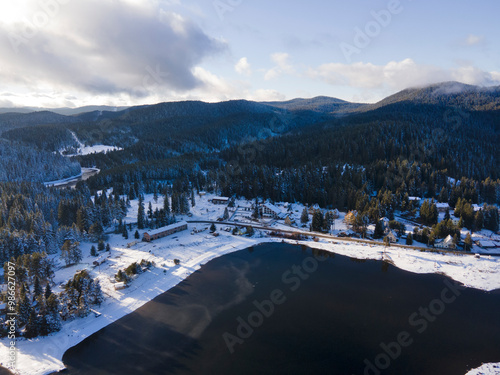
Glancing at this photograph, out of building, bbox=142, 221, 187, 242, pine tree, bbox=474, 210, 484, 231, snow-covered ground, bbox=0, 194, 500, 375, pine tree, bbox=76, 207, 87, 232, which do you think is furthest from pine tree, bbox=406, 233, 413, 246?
pine tree, bbox=76, 207, 87, 232

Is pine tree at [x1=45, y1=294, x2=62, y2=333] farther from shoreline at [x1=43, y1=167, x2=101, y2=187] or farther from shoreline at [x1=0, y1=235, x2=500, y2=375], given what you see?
shoreline at [x1=43, y1=167, x2=101, y2=187]

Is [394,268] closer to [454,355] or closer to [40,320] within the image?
[454,355]

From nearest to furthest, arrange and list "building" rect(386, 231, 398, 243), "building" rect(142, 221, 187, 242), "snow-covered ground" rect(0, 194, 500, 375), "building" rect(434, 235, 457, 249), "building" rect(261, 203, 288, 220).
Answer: "snow-covered ground" rect(0, 194, 500, 375)
"building" rect(434, 235, 457, 249)
"building" rect(386, 231, 398, 243)
"building" rect(142, 221, 187, 242)
"building" rect(261, 203, 288, 220)

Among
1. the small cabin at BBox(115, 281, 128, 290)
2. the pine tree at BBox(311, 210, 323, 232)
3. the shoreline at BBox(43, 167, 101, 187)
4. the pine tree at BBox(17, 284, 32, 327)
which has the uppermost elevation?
the shoreline at BBox(43, 167, 101, 187)

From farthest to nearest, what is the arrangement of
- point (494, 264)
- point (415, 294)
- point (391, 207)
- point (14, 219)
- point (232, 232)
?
point (391, 207) → point (232, 232) → point (14, 219) → point (494, 264) → point (415, 294)

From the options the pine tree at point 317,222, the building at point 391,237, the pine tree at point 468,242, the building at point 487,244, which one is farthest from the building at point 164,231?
the building at point 487,244

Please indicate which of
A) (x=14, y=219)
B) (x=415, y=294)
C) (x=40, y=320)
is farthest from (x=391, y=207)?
(x=14, y=219)
